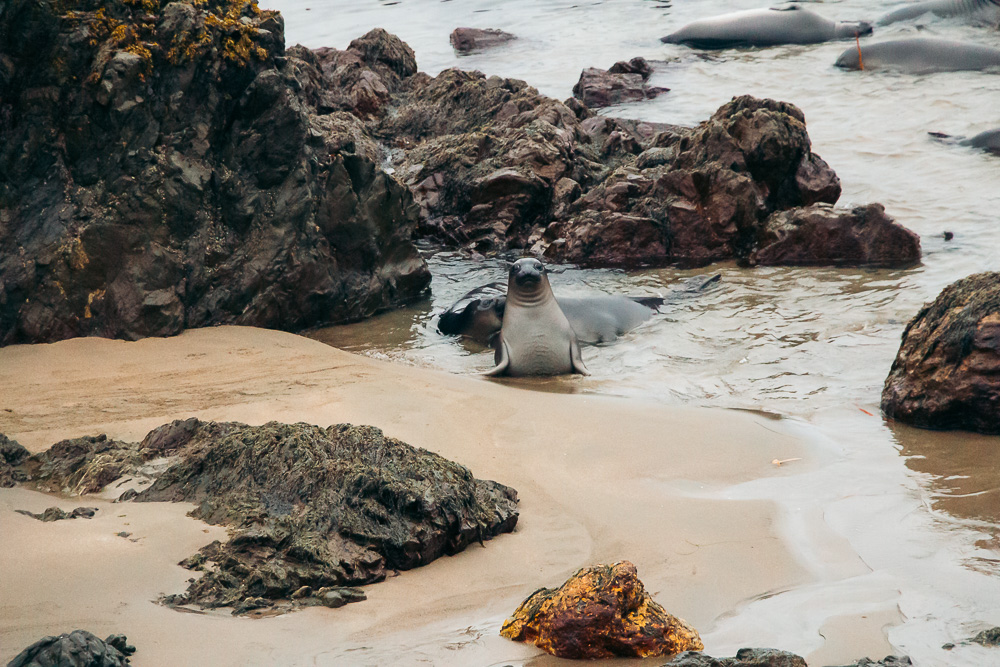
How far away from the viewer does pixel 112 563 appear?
2.80 metres

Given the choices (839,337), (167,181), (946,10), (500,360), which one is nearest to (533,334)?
(500,360)

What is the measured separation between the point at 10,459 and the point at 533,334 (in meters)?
4.27

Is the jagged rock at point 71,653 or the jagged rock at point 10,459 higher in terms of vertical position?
the jagged rock at point 71,653

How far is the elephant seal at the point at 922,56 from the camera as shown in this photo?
1616cm

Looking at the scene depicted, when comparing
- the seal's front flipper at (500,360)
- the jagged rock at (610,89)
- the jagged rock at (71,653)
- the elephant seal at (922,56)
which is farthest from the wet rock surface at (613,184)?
the jagged rock at (71,653)

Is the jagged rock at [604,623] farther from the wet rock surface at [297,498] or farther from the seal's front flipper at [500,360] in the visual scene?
the seal's front flipper at [500,360]

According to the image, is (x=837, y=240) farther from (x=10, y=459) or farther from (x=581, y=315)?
(x=10, y=459)

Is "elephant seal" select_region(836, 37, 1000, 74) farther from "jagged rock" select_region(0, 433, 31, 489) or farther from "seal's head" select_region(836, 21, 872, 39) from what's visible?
"jagged rock" select_region(0, 433, 31, 489)

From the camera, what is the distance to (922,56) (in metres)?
16.4

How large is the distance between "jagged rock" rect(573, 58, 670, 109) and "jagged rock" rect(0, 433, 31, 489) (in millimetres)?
13093

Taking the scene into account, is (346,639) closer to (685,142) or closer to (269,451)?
(269,451)

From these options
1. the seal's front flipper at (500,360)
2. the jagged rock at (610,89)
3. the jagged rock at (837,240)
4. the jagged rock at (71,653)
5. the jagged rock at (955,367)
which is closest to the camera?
the jagged rock at (71,653)

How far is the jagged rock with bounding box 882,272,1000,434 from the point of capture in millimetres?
5102

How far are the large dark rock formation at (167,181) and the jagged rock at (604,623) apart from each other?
15.6ft
